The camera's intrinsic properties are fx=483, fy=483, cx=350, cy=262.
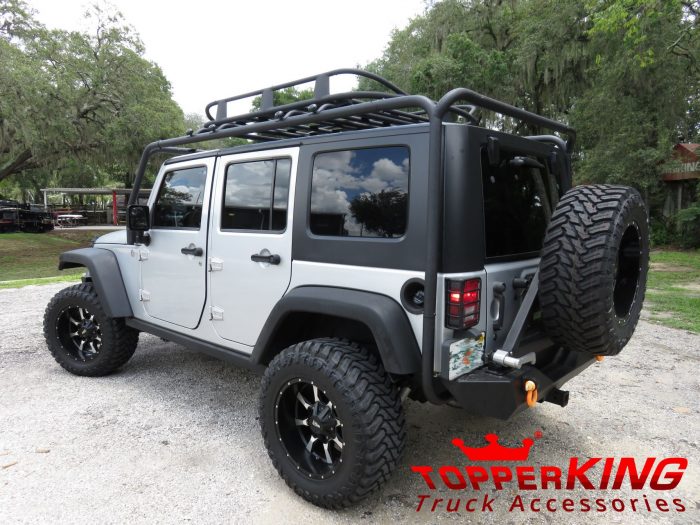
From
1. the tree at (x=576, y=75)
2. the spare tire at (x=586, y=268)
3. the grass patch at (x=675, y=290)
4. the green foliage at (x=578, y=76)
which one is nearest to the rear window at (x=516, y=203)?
the spare tire at (x=586, y=268)

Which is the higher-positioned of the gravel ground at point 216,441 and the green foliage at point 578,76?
the green foliage at point 578,76

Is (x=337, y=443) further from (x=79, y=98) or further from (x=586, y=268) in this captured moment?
(x=79, y=98)

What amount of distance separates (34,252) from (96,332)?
59.2 ft

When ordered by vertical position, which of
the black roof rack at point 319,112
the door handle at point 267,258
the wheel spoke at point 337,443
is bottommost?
the wheel spoke at point 337,443

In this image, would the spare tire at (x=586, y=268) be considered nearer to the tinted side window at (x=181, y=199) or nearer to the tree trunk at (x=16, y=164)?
the tinted side window at (x=181, y=199)

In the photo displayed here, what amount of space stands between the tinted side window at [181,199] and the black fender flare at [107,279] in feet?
2.12

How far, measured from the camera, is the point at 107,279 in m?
4.10

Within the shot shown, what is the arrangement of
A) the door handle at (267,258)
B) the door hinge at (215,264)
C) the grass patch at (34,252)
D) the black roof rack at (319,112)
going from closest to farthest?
the black roof rack at (319,112), the door handle at (267,258), the door hinge at (215,264), the grass patch at (34,252)

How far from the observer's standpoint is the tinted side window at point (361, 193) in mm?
2424

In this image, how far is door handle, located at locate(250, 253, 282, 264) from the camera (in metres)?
2.90

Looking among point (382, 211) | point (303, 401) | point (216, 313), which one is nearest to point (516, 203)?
point (382, 211)

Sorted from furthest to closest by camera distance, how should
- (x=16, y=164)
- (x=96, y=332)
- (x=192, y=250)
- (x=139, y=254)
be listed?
Answer: (x=16, y=164) → (x=96, y=332) → (x=139, y=254) → (x=192, y=250)

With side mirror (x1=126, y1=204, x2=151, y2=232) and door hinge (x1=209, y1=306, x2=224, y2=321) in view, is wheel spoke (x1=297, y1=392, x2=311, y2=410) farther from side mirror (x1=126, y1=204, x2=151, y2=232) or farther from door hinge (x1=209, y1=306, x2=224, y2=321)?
side mirror (x1=126, y1=204, x2=151, y2=232)

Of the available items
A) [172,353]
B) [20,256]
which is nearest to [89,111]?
[20,256]
